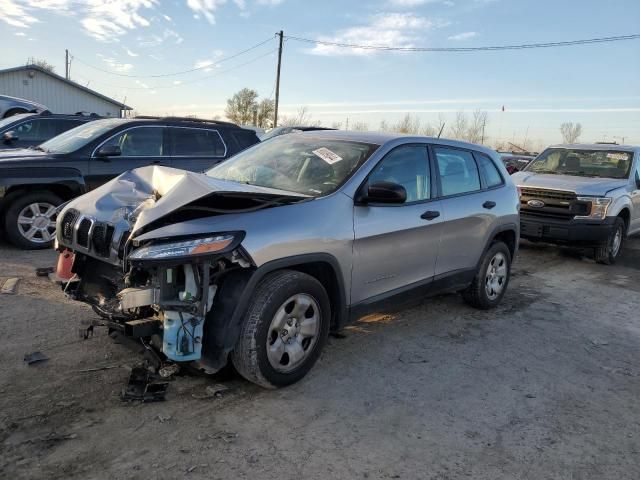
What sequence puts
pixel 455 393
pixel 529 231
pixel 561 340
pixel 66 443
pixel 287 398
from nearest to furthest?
pixel 66 443 → pixel 287 398 → pixel 455 393 → pixel 561 340 → pixel 529 231

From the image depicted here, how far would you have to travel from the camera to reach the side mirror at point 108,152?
7112 mm

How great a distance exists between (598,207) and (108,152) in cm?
750

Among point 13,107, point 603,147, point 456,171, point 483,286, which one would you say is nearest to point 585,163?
point 603,147

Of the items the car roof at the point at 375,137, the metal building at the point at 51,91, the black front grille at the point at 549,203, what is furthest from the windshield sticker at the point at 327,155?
the metal building at the point at 51,91

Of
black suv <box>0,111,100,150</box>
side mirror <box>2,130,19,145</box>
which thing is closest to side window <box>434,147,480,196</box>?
side mirror <box>2,130,19,145</box>

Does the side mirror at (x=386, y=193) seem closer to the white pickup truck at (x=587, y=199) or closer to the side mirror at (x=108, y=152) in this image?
the side mirror at (x=108, y=152)

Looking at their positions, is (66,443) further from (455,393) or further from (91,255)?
(455,393)

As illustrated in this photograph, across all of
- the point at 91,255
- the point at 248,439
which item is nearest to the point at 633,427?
the point at 248,439

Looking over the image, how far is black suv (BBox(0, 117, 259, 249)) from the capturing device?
6.55 metres

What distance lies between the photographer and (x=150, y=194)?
3.69 m

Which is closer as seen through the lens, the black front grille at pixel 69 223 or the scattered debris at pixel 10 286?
the black front grille at pixel 69 223

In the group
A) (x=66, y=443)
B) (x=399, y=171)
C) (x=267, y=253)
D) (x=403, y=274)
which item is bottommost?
(x=66, y=443)

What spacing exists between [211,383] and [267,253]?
40.9 inches

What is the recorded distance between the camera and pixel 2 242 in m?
7.02
